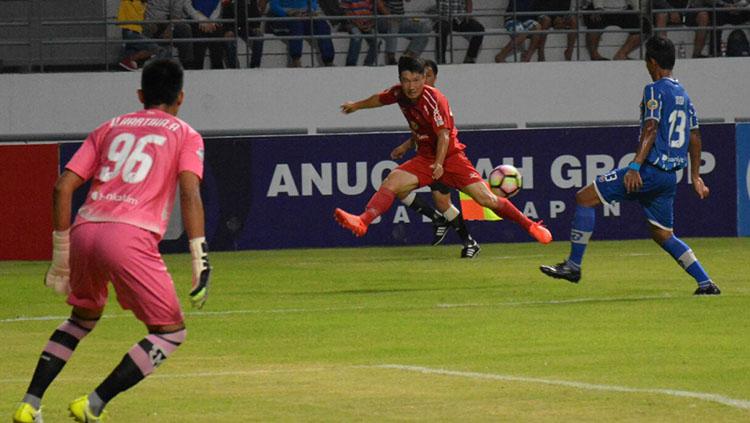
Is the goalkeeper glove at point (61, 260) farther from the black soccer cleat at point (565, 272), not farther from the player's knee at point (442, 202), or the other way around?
the player's knee at point (442, 202)

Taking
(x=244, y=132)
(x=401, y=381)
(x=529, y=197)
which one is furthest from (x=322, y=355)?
(x=244, y=132)

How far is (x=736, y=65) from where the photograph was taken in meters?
28.5

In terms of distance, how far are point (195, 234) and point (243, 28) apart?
1962cm

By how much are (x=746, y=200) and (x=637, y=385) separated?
1516 cm

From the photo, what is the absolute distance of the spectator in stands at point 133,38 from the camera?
88.9 feet

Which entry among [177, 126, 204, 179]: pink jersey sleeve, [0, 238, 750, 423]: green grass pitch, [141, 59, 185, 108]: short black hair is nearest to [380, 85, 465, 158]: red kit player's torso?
[0, 238, 750, 423]: green grass pitch

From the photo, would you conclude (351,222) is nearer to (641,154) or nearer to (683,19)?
(641,154)

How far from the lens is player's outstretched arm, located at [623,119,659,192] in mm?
14344

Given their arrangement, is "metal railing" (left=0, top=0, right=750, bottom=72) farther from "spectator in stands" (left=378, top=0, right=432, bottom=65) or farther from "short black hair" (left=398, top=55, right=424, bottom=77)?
"short black hair" (left=398, top=55, right=424, bottom=77)

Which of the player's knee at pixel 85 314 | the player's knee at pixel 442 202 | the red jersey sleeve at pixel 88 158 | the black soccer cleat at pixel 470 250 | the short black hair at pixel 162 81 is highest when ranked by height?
the short black hair at pixel 162 81

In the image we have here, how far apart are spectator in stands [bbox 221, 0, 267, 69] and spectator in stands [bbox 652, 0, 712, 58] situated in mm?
6638

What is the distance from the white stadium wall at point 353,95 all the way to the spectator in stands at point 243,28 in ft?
1.20

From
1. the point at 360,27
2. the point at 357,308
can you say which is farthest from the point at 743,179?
the point at 357,308

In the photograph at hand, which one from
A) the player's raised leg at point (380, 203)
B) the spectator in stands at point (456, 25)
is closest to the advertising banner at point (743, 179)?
the spectator in stands at point (456, 25)
